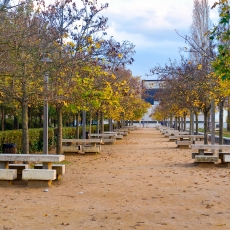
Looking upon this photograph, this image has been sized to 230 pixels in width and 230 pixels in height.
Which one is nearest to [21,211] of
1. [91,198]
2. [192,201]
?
[91,198]

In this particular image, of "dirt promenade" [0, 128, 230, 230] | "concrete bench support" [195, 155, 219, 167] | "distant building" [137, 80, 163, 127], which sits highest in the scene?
"distant building" [137, 80, 163, 127]

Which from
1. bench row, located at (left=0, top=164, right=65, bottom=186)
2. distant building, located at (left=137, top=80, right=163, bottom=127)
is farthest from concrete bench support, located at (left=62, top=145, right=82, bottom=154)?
bench row, located at (left=0, top=164, right=65, bottom=186)

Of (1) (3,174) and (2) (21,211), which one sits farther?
(1) (3,174)

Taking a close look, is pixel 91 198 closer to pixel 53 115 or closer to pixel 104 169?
pixel 104 169

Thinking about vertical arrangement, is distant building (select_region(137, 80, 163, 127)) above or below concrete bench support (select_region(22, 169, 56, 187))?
above

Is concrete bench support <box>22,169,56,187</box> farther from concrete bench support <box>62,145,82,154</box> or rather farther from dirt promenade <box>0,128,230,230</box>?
concrete bench support <box>62,145,82,154</box>

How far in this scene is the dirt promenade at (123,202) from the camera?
7129 millimetres

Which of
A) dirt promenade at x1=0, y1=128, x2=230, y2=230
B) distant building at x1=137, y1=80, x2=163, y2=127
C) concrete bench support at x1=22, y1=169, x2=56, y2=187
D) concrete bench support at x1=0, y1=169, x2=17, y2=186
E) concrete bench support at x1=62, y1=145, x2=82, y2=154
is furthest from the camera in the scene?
distant building at x1=137, y1=80, x2=163, y2=127

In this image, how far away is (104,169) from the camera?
574 inches

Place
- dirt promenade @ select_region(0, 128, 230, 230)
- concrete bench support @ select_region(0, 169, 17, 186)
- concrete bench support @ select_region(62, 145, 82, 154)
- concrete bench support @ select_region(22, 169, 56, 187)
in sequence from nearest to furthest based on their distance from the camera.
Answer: dirt promenade @ select_region(0, 128, 230, 230) → concrete bench support @ select_region(22, 169, 56, 187) → concrete bench support @ select_region(0, 169, 17, 186) → concrete bench support @ select_region(62, 145, 82, 154)

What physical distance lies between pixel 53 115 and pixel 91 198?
28.9m

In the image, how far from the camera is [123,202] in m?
8.90

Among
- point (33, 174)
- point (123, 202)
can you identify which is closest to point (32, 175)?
point (33, 174)

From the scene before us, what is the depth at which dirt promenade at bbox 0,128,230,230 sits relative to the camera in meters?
7.13
